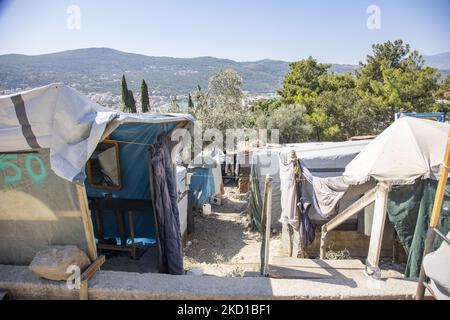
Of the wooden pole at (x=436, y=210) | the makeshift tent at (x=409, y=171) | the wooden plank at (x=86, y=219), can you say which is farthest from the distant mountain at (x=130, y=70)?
the wooden plank at (x=86, y=219)

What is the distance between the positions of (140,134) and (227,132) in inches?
650

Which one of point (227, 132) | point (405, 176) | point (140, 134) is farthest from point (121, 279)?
point (227, 132)

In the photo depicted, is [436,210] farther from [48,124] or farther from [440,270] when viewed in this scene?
[48,124]

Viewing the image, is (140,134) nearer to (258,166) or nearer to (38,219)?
(38,219)

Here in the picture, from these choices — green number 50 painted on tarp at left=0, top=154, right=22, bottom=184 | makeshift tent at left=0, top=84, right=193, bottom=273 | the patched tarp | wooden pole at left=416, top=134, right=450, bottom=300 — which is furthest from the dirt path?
green number 50 painted on tarp at left=0, top=154, right=22, bottom=184

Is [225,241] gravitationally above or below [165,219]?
below

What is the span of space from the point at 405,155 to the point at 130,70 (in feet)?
207

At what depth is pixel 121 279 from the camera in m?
3.04

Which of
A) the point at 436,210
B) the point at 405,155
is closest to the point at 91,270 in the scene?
the point at 436,210

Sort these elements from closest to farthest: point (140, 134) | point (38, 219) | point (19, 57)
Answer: point (38, 219) < point (140, 134) < point (19, 57)

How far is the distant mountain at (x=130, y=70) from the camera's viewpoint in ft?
128

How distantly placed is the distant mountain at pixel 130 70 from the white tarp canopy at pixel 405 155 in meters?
25.7

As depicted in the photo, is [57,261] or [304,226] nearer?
[57,261]

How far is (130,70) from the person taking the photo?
59469 millimetres
